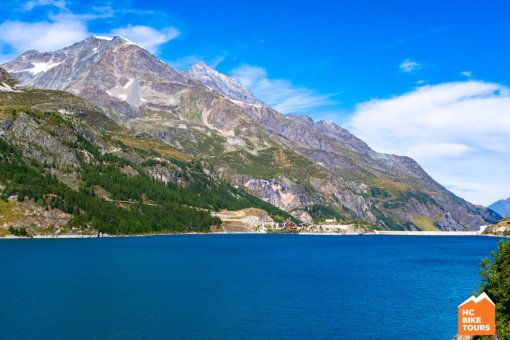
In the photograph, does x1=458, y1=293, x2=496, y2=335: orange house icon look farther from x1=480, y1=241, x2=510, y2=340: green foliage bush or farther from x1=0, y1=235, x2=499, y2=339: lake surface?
x1=0, y1=235, x2=499, y2=339: lake surface

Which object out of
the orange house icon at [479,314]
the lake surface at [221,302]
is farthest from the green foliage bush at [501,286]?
the lake surface at [221,302]

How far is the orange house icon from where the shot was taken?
181 feet

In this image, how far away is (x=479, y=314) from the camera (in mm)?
55906

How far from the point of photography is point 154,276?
160375 millimetres

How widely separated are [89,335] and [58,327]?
909 cm

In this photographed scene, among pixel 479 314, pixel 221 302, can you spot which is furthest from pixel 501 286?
pixel 221 302

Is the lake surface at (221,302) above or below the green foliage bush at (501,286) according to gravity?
below

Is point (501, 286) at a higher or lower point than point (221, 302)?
higher

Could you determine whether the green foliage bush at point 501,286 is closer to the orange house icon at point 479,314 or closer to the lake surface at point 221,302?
the orange house icon at point 479,314

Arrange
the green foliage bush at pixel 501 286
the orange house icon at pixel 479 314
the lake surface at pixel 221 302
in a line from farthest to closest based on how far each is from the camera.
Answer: the lake surface at pixel 221 302 → the green foliage bush at pixel 501 286 → the orange house icon at pixel 479 314

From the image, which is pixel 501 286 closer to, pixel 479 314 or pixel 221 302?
pixel 479 314

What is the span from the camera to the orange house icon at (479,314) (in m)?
55.0

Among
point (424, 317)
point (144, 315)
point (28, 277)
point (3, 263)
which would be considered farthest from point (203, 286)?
point (3, 263)

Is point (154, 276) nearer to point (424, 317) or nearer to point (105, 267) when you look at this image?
point (105, 267)
